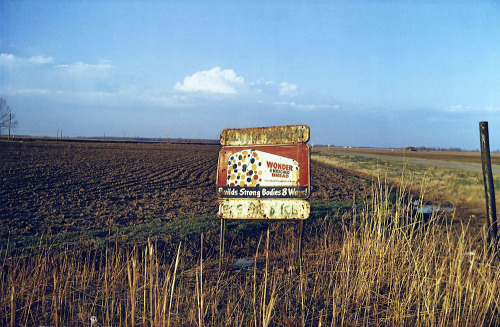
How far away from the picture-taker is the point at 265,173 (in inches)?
195

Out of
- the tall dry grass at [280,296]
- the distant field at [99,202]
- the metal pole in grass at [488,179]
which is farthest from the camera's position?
the distant field at [99,202]

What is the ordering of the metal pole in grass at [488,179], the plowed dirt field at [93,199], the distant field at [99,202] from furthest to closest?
the plowed dirt field at [93,199] → the distant field at [99,202] → the metal pole in grass at [488,179]

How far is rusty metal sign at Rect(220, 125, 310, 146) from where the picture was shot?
4.76 metres

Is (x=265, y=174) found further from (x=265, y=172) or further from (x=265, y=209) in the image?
(x=265, y=209)

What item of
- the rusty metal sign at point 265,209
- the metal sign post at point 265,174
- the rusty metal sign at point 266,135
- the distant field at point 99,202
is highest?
the rusty metal sign at point 266,135

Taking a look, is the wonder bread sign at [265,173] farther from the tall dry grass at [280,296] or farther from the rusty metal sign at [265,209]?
the tall dry grass at [280,296]

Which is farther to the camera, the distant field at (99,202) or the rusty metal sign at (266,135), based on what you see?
the distant field at (99,202)

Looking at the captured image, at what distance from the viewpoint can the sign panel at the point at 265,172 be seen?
480cm

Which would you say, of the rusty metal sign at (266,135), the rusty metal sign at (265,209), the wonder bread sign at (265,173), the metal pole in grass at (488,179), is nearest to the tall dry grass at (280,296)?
the rusty metal sign at (265,209)

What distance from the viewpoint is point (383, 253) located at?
163 inches

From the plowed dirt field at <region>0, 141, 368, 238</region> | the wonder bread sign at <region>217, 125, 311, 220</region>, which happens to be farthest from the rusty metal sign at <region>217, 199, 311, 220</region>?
the plowed dirt field at <region>0, 141, 368, 238</region>

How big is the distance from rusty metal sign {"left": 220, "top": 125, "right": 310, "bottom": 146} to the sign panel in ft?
0.26

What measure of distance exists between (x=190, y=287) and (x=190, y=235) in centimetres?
258

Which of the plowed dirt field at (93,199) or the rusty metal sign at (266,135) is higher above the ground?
the rusty metal sign at (266,135)
